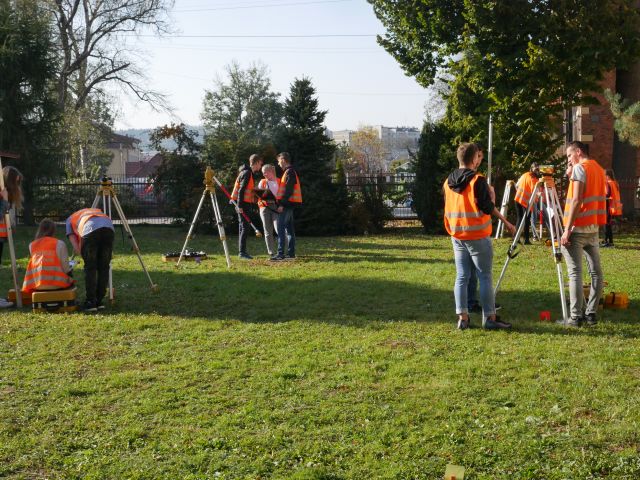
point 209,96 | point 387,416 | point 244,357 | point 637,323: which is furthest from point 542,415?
point 209,96

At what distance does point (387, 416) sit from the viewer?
537 cm

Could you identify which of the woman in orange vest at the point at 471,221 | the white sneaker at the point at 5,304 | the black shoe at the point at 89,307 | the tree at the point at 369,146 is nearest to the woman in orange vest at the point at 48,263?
the black shoe at the point at 89,307

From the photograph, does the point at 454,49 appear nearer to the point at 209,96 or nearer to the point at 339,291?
the point at 339,291

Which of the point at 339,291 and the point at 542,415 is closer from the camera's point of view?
the point at 542,415

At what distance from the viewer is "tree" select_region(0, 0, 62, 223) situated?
2334 cm

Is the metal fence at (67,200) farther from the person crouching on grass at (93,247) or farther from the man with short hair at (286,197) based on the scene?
the person crouching on grass at (93,247)

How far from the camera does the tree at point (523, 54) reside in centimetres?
1842

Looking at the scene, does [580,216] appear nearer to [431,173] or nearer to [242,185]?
[242,185]

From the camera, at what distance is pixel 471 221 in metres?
7.70

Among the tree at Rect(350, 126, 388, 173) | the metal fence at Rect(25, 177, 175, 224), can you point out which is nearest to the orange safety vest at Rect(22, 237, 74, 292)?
the metal fence at Rect(25, 177, 175, 224)

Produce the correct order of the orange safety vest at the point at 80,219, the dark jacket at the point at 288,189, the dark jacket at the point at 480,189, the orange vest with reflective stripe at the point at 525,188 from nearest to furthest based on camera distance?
1. the dark jacket at the point at 480,189
2. the orange safety vest at the point at 80,219
3. the dark jacket at the point at 288,189
4. the orange vest with reflective stripe at the point at 525,188

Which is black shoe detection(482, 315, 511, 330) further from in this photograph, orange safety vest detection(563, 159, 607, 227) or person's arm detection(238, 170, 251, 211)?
person's arm detection(238, 170, 251, 211)

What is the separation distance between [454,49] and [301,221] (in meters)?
6.90

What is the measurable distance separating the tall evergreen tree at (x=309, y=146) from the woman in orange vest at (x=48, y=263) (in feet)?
38.9
